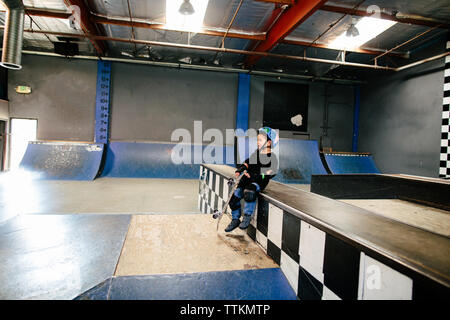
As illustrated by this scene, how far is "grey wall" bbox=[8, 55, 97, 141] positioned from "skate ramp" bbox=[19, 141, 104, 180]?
78 cm

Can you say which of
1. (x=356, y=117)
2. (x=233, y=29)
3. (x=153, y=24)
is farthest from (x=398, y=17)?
(x=153, y=24)

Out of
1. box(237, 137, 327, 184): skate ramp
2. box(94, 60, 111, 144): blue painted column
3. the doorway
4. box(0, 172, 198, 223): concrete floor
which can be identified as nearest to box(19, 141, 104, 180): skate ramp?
box(0, 172, 198, 223): concrete floor

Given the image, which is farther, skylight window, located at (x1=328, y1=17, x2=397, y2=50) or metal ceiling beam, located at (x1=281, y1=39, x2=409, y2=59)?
metal ceiling beam, located at (x1=281, y1=39, x2=409, y2=59)

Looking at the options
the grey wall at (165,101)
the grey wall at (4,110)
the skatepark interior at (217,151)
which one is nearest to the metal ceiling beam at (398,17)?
the skatepark interior at (217,151)

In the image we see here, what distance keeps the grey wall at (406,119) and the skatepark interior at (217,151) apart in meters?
0.04

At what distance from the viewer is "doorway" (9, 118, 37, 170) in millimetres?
6043

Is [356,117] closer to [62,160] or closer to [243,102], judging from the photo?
[243,102]

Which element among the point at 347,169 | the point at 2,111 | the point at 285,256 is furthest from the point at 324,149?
the point at 2,111

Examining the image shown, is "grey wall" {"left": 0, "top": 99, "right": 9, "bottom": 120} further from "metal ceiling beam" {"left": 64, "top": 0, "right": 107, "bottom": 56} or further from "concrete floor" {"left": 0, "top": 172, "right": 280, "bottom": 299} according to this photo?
"concrete floor" {"left": 0, "top": 172, "right": 280, "bottom": 299}

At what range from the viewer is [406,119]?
232 inches

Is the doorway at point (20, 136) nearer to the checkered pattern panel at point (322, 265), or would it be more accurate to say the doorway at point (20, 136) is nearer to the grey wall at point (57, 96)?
the grey wall at point (57, 96)

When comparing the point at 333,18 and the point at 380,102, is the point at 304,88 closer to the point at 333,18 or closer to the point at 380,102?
the point at 380,102

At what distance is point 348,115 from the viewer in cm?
761

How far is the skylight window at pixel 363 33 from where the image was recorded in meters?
4.56
